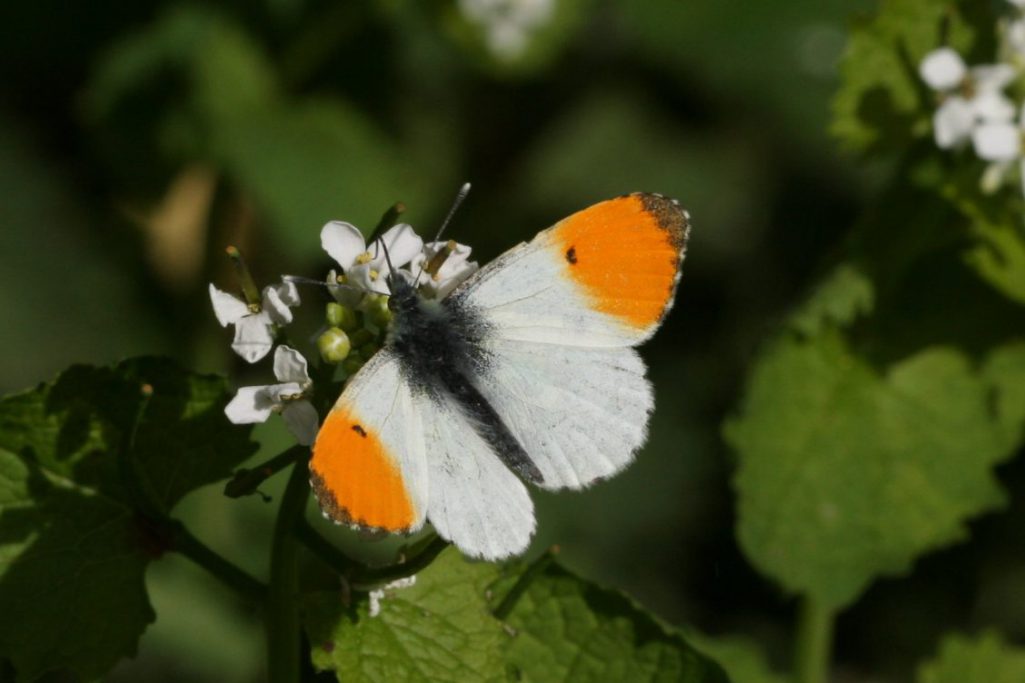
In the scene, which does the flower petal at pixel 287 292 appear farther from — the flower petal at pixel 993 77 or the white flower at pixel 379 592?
the flower petal at pixel 993 77

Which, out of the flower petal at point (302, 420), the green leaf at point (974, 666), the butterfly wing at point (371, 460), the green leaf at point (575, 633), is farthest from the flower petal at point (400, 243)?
the green leaf at point (974, 666)

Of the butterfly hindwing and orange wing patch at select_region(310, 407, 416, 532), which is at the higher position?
orange wing patch at select_region(310, 407, 416, 532)

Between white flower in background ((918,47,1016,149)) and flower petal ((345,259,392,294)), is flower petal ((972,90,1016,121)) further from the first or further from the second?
flower petal ((345,259,392,294))

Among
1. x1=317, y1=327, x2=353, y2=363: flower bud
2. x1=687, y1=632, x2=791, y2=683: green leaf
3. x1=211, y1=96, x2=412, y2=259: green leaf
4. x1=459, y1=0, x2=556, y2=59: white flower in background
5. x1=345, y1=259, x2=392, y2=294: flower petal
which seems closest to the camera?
x1=317, y1=327, x2=353, y2=363: flower bud

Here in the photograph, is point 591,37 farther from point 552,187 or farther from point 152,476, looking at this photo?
point 152,476

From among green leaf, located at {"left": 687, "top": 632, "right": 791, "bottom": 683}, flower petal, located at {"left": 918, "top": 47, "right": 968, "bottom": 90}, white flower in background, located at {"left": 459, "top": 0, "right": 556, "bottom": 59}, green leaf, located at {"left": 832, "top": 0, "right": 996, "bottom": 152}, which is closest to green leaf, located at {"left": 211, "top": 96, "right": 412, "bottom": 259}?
white flower in background, located at {"left": 459, "top": 0, "right": 556, "bottom": 59}

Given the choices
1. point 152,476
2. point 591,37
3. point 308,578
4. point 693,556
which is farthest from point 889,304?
point 591,37

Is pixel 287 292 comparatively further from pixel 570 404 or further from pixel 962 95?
pixel 962 95
